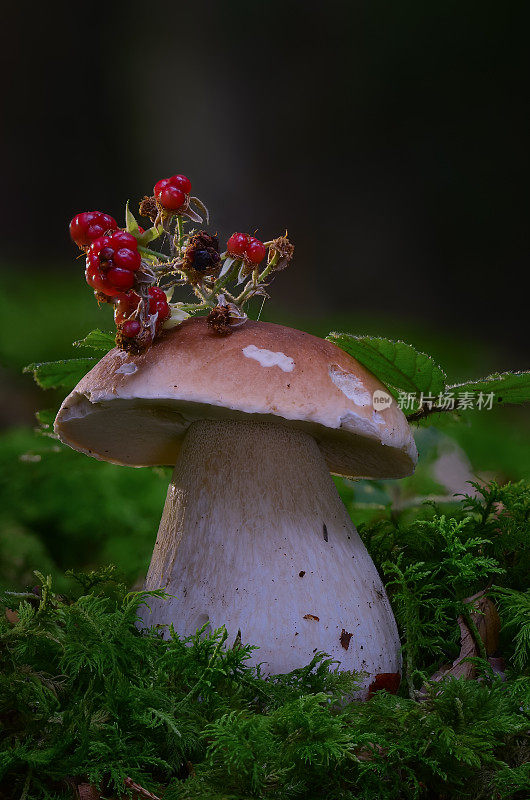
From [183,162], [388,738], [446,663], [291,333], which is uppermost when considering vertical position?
[183,162]

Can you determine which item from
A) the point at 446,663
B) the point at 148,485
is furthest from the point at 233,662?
the point at 148,485

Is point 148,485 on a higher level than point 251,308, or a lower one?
lower

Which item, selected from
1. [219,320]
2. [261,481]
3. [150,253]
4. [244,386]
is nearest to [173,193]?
[150,253]

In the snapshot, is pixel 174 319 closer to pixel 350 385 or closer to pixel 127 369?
pixel 127 369

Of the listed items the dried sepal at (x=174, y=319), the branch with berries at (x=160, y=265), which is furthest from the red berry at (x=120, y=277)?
the dried sepal at (x=174, y=319)

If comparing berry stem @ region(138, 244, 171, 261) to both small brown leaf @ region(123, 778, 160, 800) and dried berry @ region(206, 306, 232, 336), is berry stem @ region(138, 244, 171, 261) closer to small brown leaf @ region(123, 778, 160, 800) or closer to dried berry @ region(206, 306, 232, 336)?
dried berry @ region(206, 306, 232, 336)

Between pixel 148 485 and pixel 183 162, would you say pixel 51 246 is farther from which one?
pixel 148 485

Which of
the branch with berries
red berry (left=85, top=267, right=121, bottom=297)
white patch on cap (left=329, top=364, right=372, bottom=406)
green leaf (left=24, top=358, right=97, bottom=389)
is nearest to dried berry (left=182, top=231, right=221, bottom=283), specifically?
the branch with berries
